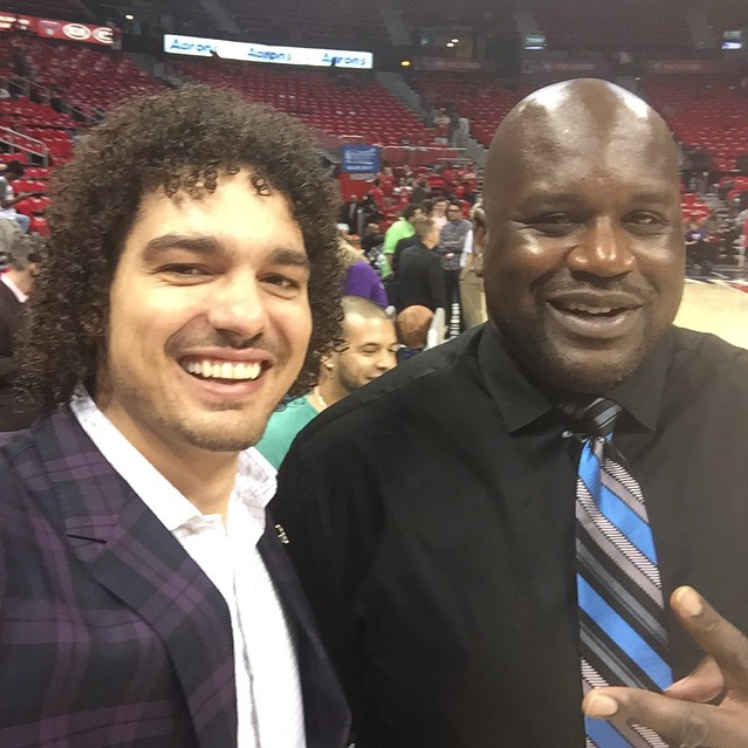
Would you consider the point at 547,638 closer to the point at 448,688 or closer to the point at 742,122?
the point at 448,688

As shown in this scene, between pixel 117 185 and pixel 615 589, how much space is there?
2.87ft

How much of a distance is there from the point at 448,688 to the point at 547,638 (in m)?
0.16

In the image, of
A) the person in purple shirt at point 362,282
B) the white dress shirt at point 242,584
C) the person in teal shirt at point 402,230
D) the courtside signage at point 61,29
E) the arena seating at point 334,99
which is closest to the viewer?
the white dress shirt at point 242,584

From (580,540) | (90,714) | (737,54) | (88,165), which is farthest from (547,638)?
(737,54)

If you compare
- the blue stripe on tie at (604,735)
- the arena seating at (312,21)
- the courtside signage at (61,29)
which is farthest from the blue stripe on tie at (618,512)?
the arena seating at (312,21)

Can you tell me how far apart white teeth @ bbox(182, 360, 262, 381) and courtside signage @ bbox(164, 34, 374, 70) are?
775 inches

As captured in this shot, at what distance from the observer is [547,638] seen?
103 cm

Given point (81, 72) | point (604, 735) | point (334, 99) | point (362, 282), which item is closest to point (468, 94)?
point (334, 99)

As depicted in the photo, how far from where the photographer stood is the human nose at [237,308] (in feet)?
3.14

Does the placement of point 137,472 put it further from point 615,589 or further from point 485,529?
point 615,589

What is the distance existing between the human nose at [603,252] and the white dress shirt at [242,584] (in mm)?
594

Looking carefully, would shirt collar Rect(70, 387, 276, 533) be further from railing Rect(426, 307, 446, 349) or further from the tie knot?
railing Rect(426, 307, 446, 349)

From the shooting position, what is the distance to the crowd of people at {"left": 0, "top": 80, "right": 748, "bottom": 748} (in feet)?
3.01

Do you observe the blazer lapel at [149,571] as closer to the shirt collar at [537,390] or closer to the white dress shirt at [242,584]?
the white dress shirt at [242,584]
